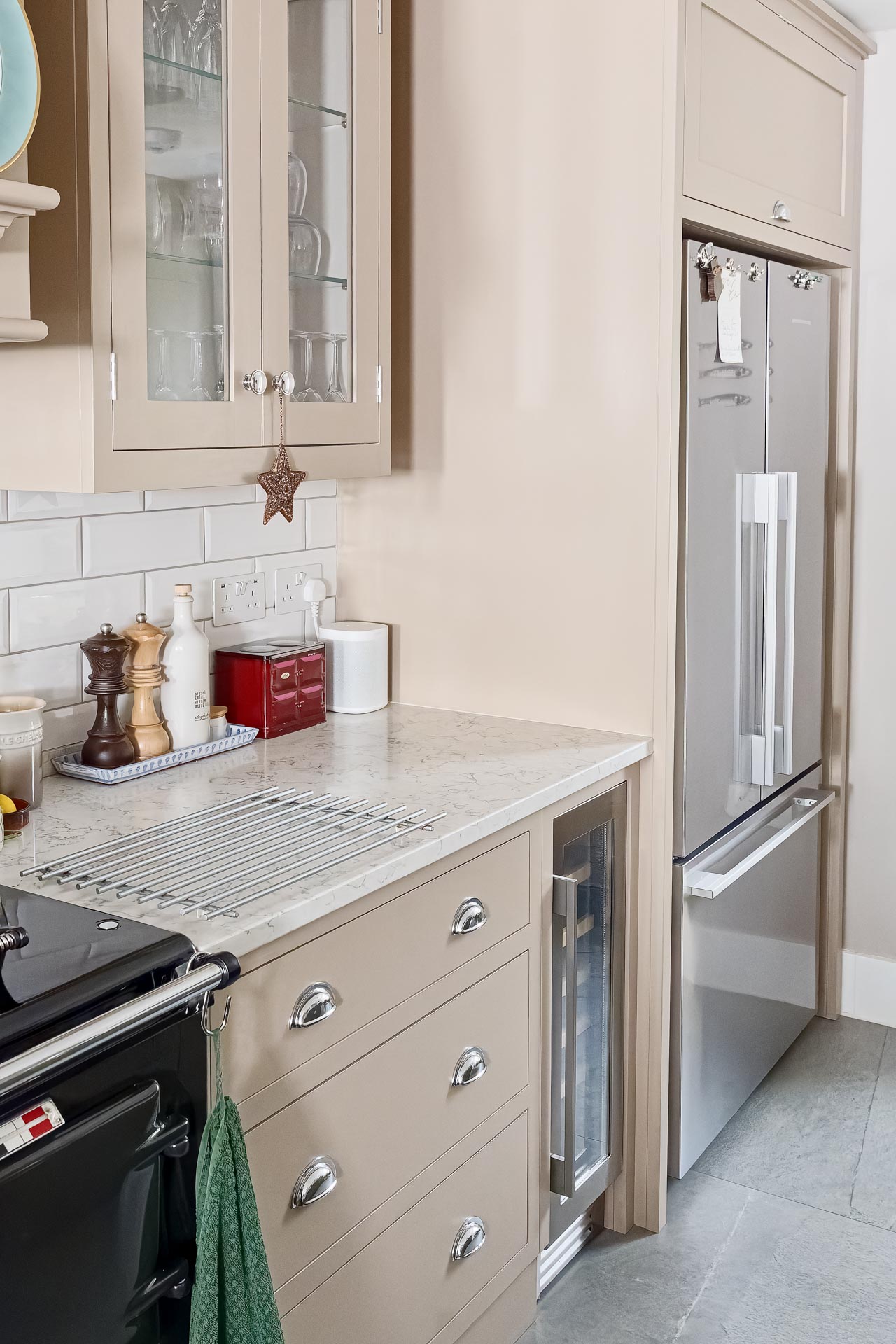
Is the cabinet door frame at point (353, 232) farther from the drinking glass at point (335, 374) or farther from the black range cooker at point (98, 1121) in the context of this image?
the black range cooker at point (98, 1121)

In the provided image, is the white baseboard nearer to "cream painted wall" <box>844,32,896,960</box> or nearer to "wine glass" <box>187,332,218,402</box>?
"cream painted wall" <box>844,32,896,960</box>

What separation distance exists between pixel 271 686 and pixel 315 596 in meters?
0.32

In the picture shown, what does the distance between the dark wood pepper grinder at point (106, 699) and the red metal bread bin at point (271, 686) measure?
292 mm

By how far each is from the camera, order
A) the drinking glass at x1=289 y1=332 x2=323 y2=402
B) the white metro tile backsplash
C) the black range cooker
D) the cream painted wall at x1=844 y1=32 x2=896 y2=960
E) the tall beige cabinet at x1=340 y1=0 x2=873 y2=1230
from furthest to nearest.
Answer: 1. the cream painted wall at x1=844 y1=32 x2=896 y2=960
2. the tall beige cabinet at x1=340 y1=0 x2=873 y2=1230
3. the drinking glass at x1=289 y1=332 x2=323 y2=402
4. the white metro tile backsplash
5. the black range cooker

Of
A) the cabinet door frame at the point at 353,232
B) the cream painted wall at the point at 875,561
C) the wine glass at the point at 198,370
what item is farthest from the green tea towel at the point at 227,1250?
the cream painted wall at the point at 875,561

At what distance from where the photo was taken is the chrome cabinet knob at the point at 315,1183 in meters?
1.47

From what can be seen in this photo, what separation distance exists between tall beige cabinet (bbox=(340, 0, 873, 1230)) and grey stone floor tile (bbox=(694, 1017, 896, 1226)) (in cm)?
31

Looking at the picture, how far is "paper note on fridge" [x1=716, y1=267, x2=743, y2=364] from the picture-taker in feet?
7.34

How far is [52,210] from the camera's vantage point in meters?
1.59

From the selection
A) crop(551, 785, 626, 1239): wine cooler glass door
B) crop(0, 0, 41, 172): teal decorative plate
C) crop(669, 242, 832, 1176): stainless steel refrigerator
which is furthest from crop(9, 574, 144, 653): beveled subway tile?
crop(669, 242, 832, 1176): stainless steel refrigerator

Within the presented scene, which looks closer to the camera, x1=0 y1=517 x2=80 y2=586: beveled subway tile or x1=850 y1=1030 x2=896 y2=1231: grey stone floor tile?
x1=0 y1=517 x2=80 y2=586: beveled subway tile

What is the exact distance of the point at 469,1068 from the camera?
1798mm

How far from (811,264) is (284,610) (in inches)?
58.8

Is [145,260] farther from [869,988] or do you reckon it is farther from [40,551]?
[869,988]
